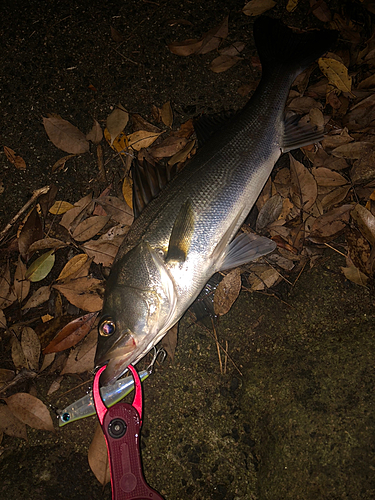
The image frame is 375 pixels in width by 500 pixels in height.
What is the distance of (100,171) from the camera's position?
10.7 ft

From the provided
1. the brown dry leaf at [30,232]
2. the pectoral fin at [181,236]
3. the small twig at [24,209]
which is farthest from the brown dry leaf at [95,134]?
the pectoral fin at [181,236]

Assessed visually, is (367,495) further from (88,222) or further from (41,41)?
(41,41)

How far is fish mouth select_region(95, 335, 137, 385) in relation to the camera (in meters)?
2.33

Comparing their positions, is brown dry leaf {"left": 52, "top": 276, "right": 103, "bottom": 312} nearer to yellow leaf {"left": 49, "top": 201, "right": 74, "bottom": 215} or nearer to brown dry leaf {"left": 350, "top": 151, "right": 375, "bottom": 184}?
yellow leaf {"left": 49, "top": 201, "right": 74, "bottom": 215}

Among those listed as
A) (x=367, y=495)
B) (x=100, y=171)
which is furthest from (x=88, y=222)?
(x=367, y=495)

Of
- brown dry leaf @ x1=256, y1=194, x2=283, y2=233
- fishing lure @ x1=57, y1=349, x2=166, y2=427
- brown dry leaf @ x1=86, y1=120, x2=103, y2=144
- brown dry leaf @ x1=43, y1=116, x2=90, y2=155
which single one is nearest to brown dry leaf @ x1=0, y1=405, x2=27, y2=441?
fishing lure @ x1=57, y1=349, x2=166, y2=427

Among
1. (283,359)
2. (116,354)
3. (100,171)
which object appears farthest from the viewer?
(100,171)

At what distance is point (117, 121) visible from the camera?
327 centimetres

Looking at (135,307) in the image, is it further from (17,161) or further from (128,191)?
(17,161)

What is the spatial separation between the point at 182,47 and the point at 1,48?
5.89 feet

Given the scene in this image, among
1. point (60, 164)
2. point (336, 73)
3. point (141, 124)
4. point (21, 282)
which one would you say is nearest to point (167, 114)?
point (141, 124)

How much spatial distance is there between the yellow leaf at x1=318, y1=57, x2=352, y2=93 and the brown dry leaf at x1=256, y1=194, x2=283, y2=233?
1147 millimetres

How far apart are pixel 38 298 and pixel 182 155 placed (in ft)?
5.85

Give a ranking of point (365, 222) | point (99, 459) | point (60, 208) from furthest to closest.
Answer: point (60, 208)
point (365, 222)
point (99, 459)
